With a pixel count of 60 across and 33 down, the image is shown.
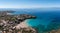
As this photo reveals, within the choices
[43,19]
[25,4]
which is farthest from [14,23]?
[43,19]

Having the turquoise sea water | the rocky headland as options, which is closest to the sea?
the turquoise sea water

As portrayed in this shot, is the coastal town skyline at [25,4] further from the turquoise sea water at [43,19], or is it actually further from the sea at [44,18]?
Answer: the turquoise sea water at [43,19]

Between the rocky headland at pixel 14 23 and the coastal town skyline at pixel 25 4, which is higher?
Result: the coastal town skyline at pixel 25 4

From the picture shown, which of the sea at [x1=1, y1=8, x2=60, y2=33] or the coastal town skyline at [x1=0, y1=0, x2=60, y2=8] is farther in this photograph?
the coastal town skyline at [x1=0, y1=0, x2=60, y2=8]

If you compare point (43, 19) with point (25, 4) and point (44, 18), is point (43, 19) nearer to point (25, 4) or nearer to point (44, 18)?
point (44, 18)

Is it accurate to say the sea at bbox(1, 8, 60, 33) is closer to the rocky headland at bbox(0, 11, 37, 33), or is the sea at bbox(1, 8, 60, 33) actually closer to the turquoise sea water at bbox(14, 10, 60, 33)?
the turquoise sea water at bbox(14, 10, 60, 33)

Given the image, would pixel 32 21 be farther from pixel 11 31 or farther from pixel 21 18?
pixel 11 31

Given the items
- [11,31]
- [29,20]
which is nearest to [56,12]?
[29,20]

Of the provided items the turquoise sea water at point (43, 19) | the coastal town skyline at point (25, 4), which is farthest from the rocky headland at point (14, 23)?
the coastal town skyline at point (25, 4)
